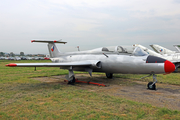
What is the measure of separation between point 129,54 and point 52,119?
5.94 m

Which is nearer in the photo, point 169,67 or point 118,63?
point 169,67

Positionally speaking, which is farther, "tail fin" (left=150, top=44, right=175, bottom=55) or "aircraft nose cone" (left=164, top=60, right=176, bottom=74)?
"tail fin" (left=150, top=44, right=175, bottom=55)

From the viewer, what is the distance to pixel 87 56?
32.6 feet

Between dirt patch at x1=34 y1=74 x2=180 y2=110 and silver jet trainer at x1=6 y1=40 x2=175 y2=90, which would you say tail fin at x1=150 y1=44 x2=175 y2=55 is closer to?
dirt patch at x1=34 y1=74 x2=180 y2=110

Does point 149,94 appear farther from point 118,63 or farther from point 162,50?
point 162,50

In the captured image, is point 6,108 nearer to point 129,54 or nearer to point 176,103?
point 176,103

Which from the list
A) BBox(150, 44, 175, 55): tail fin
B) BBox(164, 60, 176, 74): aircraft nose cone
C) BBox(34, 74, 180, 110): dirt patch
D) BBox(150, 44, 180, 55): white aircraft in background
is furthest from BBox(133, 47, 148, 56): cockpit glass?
BBox(150, 44, 175, 55): tail fin

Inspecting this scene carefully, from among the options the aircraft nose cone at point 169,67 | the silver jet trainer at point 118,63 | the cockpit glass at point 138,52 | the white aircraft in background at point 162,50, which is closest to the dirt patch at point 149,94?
the silver jet trainer at point 118,63

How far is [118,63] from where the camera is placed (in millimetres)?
8336

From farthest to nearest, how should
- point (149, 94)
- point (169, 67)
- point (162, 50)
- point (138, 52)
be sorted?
point (162, 50)
point (138, 52)
point (169, 67)
point (149, 94)

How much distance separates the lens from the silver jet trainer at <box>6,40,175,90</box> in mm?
7048

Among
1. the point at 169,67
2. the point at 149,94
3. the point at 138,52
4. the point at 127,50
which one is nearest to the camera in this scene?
the point at 149,94

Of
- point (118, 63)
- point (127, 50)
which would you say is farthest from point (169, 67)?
point (118, 63)

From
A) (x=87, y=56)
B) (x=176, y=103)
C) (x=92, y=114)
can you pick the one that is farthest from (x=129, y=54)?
(x=92, y=114)
